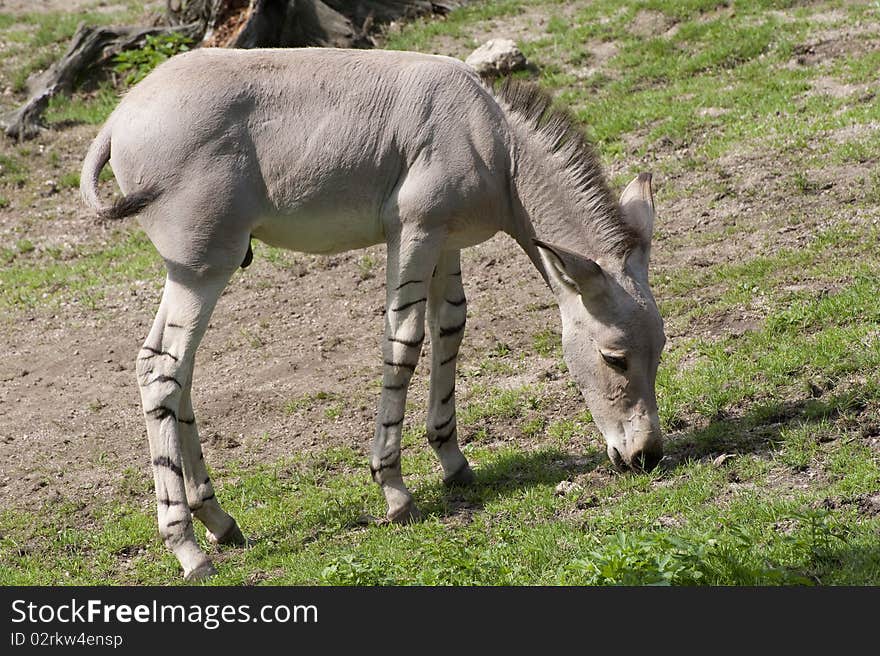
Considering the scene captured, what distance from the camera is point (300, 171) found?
22.9 feet

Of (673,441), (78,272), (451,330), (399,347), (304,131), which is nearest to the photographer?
(304,131)

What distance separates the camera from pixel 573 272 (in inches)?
272

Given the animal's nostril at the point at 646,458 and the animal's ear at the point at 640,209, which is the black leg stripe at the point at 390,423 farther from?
the animal's ear at the point at 640,209

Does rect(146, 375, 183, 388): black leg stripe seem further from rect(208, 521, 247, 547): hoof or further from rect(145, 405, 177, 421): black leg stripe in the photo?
rect(208, 521, 247, 547): hoof

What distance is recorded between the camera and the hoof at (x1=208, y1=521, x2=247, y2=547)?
735 cm

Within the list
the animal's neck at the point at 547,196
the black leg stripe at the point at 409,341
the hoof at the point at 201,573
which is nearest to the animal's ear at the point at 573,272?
the animal's neck at the point at 547,196

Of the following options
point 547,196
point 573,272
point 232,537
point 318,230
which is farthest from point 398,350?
point 232,537

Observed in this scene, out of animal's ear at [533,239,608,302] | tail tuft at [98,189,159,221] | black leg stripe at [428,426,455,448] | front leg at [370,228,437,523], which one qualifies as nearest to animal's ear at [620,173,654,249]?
animal's ear at [533,239,608,302]

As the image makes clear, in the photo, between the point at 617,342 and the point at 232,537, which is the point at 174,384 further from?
the point at 617,342

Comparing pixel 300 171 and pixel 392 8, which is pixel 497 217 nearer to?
pixel 300 171

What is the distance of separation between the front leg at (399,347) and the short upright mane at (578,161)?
0.99 metres

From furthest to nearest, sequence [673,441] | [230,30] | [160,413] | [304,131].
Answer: [230,30] → [673,441] → [304,131] → [160,413]

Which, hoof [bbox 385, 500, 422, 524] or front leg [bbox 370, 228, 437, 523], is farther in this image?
hoof [bbox 385, 500, 422, 524]

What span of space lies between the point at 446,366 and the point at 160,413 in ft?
6.71
